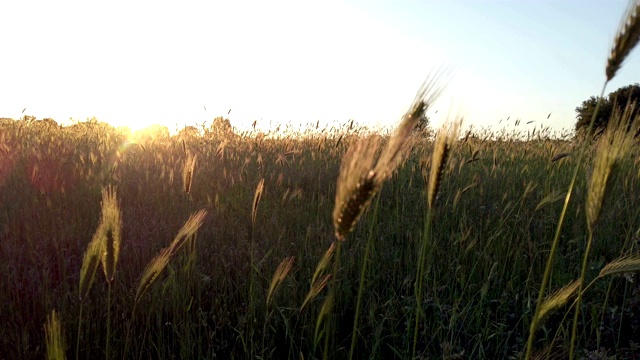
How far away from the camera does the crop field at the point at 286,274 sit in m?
2.08

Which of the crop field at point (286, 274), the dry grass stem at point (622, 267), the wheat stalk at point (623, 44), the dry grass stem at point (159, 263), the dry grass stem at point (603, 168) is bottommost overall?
the crop field at point (286, 274)

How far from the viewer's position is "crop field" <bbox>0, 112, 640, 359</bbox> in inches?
81.8

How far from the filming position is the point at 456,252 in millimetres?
2984

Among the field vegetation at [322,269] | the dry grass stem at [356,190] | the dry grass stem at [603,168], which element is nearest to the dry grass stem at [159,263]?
the field vegetation at [322,269]

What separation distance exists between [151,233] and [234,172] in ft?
4.75

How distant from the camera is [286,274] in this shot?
189 centimetres

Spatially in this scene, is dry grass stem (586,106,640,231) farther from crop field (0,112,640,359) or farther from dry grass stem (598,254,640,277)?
dry grass stem (598,254,640,277)

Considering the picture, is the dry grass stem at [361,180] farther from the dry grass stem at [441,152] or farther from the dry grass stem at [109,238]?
the dry grass stem at [109,238]

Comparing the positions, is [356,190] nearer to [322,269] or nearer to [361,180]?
[361,180]

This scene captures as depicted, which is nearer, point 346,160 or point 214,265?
point 346,160

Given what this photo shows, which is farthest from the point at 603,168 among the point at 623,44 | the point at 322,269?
the point at 322,269

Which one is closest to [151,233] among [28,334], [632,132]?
[28,334]

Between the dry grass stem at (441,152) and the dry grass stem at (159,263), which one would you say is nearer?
the dry grass stem at (441,152)

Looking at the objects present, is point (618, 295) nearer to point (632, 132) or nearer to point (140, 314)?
point (632, 132)
